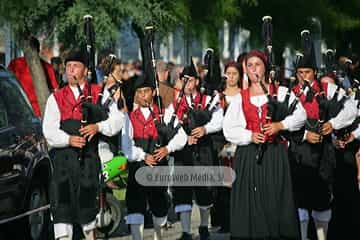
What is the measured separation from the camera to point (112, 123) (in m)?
10.8

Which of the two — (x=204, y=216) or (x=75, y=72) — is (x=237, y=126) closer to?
(x=75, y=72)

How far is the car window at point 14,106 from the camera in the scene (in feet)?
37.6

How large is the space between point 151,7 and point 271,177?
19.3 ft

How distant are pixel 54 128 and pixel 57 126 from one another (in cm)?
4

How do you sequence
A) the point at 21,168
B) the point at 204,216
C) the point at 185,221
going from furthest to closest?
the point at 204,216, the point at 185,221, the point at 21,168

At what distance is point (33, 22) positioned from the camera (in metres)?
15.7

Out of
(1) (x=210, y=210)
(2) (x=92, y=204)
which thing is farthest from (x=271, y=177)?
(1) (x=210, y=210)

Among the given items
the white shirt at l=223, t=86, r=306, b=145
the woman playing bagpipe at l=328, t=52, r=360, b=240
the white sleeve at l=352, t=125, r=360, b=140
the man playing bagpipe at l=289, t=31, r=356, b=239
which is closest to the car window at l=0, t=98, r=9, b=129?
the white shirt at l=223, t=86, r=306, b=145

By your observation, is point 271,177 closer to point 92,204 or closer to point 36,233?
point 92,204

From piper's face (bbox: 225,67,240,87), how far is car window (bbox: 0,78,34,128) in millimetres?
3009

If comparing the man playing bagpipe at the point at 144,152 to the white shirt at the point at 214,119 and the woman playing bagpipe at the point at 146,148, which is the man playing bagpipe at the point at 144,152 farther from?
the white shirt at the point at 214,119

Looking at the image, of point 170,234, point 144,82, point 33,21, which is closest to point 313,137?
point 144,82

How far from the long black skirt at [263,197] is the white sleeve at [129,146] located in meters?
1.61

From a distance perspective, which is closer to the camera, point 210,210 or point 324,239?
point 324,239
